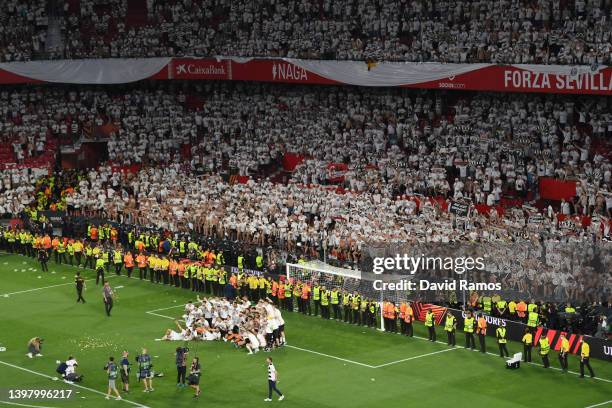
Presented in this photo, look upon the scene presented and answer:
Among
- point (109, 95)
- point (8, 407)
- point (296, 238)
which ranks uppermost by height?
point (109, 95)

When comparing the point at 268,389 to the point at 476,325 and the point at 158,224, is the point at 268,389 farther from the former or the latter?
the point at 158,224

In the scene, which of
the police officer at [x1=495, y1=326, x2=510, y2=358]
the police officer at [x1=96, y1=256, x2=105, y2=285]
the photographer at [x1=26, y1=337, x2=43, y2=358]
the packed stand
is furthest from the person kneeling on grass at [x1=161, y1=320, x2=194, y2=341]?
the packed stand

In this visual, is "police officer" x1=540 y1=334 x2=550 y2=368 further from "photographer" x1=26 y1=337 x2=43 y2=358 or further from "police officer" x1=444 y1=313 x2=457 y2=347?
"photographer" x1=26 y1=337 x2=43 y2=358

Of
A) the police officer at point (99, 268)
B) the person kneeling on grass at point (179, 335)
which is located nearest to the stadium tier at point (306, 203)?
the person kneeling on grass at point (179, 335)

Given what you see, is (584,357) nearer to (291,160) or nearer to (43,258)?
(291,160)

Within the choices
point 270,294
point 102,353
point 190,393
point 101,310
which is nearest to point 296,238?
point 270,294

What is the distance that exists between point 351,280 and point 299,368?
5.60 meters

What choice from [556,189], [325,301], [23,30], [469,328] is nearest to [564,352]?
[469,328]

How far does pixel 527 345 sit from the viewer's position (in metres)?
36.2

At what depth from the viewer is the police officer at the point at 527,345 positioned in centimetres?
3616

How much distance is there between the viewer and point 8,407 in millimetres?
33562

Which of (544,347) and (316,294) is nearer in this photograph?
(544,347)

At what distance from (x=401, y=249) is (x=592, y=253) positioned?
600cm

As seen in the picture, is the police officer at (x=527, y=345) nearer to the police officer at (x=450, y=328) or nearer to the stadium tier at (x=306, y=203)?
the stadium tier at (x=306, y=203)
